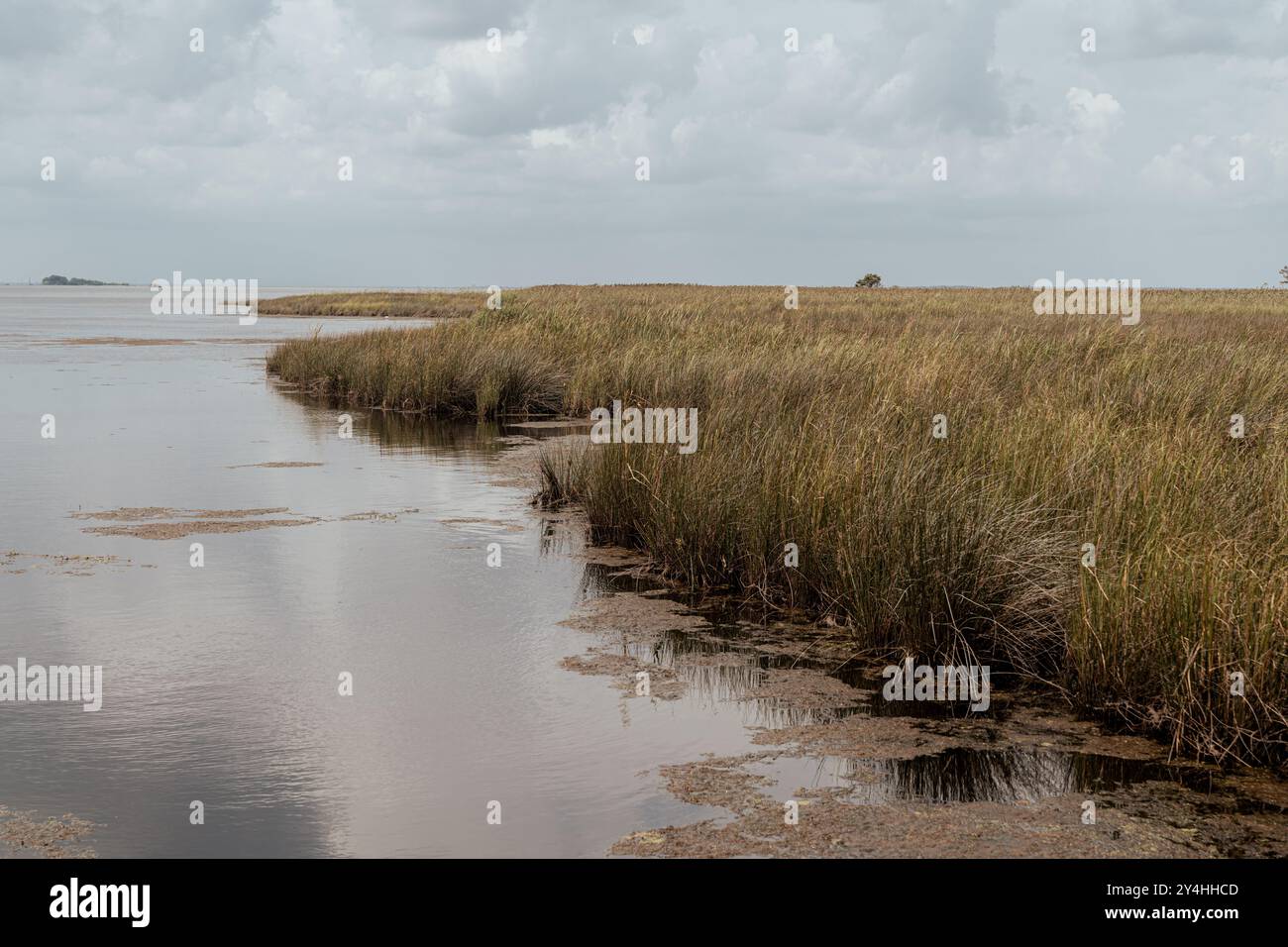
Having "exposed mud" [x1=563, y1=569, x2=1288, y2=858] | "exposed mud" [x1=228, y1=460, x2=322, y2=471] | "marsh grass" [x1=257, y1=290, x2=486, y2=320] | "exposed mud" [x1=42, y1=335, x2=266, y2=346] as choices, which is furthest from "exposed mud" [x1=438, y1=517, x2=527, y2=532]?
"marsh grass" [x1=257, y1=290, x2=486, y2=320]

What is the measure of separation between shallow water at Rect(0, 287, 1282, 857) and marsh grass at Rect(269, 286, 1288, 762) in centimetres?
61

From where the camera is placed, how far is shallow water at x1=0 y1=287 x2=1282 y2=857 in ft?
17.0

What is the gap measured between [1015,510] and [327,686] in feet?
14.7

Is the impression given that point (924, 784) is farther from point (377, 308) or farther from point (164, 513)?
point (377, 308)

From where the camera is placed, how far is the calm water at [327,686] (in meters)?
5.16

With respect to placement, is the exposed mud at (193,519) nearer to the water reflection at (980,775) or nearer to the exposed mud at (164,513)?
the exposed mud at (164,513)

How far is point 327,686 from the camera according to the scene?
22.9 feet

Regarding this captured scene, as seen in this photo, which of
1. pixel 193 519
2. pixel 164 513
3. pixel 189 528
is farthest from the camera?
pixel 164 513

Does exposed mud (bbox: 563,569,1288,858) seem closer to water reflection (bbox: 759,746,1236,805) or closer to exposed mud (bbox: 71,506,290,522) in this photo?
water reflection (bbox: 759,746,1236,805)

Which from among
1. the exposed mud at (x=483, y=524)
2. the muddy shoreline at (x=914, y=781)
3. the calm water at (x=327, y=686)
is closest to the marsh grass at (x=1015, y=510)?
the muddy shoreline at (x=914, y=781)

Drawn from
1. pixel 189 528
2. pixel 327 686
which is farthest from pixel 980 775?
pixel 189 528

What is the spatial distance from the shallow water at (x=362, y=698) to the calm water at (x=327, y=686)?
20 mm

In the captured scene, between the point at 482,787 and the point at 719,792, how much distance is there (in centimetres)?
108
